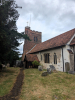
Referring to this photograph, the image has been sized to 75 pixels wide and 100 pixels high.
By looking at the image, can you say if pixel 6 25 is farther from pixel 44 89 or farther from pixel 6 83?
pixel 44 89

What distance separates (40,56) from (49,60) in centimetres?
346

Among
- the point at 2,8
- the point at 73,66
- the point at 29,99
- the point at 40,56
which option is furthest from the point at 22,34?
the point at 29,99

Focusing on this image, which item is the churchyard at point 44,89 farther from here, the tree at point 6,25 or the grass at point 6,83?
the tree at point 6,25

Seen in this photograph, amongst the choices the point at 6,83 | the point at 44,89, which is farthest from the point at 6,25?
the point at 44,89

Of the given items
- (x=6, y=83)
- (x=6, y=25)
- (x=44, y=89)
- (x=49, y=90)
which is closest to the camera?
(x=49, y=90)

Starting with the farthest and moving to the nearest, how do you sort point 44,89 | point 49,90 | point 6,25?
point 6,25 < point 44,89 < point 49,90

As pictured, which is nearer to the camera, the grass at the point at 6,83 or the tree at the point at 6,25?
the grass at the point at 6,83

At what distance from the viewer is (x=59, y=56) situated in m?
14.3

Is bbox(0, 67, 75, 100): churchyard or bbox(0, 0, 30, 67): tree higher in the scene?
bbox(0, 0, 30, 67): tree

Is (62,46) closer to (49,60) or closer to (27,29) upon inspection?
(49,60)

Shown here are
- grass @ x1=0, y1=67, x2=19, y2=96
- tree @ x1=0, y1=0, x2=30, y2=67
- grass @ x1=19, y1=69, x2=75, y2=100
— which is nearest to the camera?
grass @ x1=19, y1=69, x2=75, y2=100

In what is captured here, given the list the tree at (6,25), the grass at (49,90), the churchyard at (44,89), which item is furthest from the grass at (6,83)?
the tree at (6,25)

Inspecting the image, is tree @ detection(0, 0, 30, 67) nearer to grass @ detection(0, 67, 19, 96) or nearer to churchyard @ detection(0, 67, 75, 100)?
grass @ detection(0, 67, 19, 96)

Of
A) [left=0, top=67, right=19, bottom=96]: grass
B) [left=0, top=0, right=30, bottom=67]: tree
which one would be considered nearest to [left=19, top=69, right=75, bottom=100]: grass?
[left=0, top=67, right=19, bottom=96]: grass
